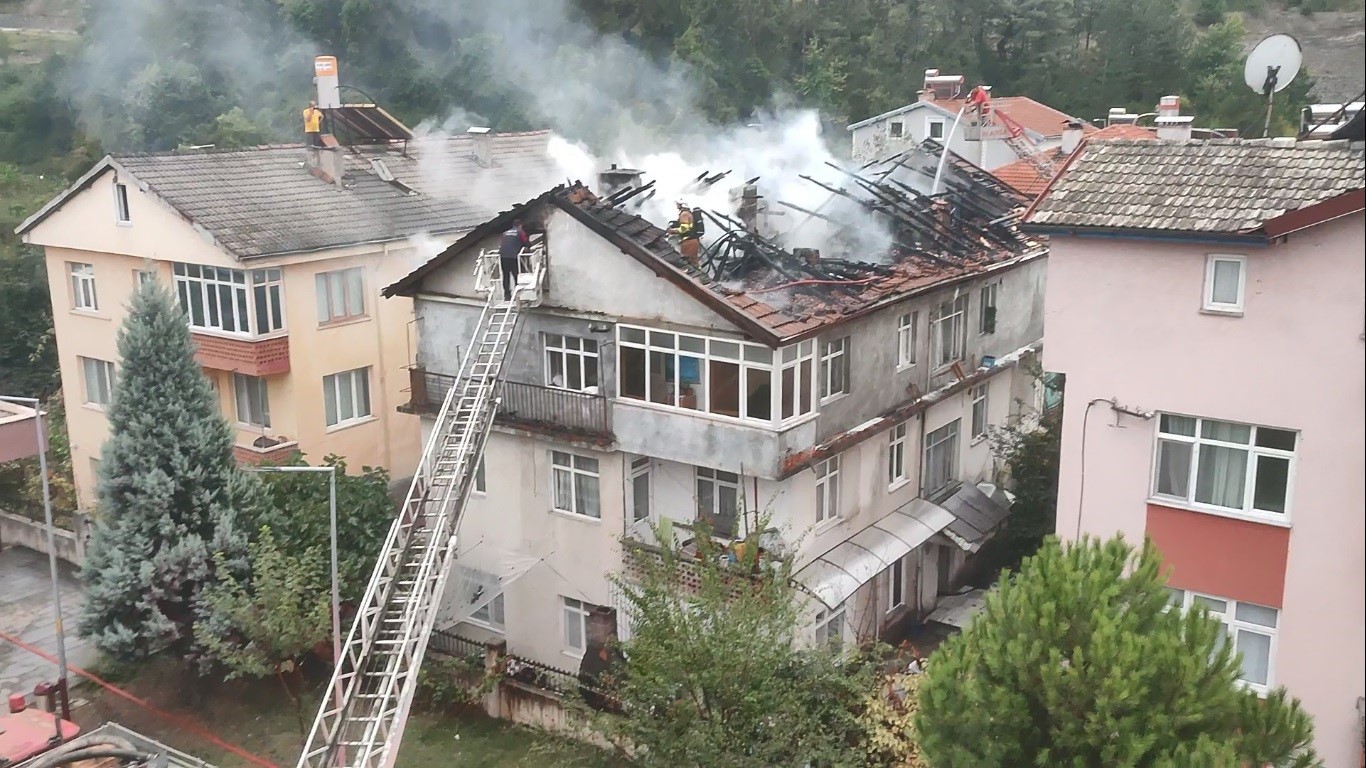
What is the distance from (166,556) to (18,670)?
528 centimetres

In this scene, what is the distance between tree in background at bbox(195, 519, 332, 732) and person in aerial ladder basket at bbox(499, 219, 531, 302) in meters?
5.70

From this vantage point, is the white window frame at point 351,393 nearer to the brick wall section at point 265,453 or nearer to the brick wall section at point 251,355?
the brick wall section at point 265,453

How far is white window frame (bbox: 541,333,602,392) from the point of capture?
63.9ft

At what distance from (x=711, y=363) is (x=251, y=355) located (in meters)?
11.5

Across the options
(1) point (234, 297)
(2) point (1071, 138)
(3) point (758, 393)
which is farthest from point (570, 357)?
(2) point (1071, 138)

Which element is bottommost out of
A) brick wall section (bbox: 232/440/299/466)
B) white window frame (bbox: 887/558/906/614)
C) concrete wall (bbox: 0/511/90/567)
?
concrete wall (bbox: 0/511/90/567)

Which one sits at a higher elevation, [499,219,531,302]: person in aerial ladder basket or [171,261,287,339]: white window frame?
[499,219,531,302]: person in aerial ladder basket

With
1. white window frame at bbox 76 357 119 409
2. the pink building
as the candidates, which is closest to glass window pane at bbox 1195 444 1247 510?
the pink building

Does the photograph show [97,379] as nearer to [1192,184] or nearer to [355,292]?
[355,292]

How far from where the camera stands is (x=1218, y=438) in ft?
44.4

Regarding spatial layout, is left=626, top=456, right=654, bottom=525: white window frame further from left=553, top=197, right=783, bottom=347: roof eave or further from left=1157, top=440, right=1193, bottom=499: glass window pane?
left=1157, top=440, right=1193, bottom=499: glass window pane

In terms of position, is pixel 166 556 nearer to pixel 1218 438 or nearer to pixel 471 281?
pixel 471 281

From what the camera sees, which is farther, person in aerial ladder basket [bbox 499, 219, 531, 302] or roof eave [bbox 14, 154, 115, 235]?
roof eave [bbox 14, 154, 115, 235]

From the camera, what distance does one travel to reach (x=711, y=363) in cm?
1805
